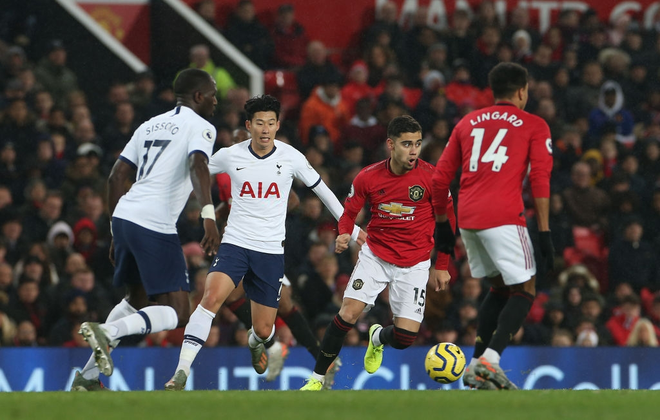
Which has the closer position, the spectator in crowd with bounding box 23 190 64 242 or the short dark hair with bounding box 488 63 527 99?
the short dark hair with bounding box 488 63 527 99

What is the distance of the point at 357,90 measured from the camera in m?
15.0

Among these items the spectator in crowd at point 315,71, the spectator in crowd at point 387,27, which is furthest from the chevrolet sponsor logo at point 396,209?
the spectator in crowd at point 387,27

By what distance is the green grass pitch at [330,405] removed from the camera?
525 centimetres

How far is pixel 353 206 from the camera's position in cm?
809

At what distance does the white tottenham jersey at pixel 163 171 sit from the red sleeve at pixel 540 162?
208 centimetres

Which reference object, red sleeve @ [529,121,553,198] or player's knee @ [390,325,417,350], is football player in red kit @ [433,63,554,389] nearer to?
red sleeve @ [529,121,553,198]

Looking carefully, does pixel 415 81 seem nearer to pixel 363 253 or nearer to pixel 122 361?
pixel 122 361

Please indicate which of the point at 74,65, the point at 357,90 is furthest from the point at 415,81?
the point at 74,65

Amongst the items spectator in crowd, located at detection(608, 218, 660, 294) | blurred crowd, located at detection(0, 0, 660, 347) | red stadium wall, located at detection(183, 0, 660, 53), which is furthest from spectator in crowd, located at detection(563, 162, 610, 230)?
red stadium wall, located at detection(183, 0, 660, 53)

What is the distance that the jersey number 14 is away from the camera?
7.21 metres

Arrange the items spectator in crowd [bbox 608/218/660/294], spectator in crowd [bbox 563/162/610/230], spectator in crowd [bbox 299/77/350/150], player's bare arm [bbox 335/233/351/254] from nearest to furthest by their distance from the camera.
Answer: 1. player's bare arm [bbox 335/233/351/254]
2. spectator in crowd [bbox 608/218/660/294]
3. spectator in crowd [bbox 563/162/610/230]
4. spectator in crowd [bbox 299/77/350/150]

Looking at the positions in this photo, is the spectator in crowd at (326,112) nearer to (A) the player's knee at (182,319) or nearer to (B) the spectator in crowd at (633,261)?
(B) the spectator in crowd at (633,261)

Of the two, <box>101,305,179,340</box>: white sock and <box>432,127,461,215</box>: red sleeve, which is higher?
<box>432,127,461,215</box>: red sleeve

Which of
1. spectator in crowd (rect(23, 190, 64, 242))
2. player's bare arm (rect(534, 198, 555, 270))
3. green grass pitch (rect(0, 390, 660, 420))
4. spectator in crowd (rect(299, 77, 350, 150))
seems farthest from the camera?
spectator in crowd (rect(299, 77, 350, 150))
